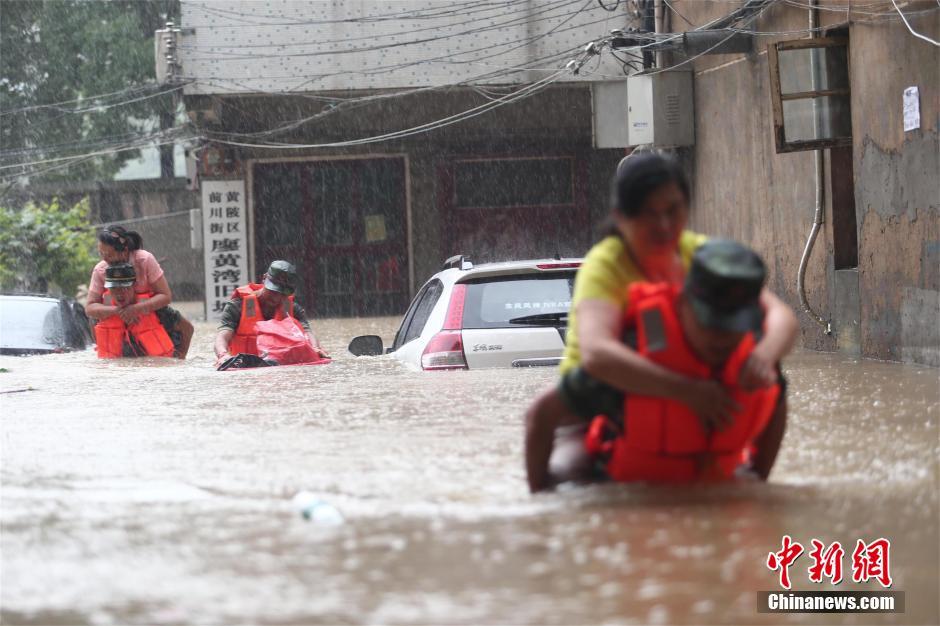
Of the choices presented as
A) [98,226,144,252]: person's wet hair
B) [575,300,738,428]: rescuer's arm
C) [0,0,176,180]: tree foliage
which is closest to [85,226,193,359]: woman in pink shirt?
[98,226,144,252]: person's wet hair

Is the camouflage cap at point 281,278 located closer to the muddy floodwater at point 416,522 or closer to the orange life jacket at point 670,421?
the muddy floodwater at point 416,522

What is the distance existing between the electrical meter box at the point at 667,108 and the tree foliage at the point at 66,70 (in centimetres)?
2343

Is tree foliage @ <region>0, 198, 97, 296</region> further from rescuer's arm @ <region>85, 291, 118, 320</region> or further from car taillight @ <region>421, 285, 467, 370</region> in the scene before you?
car taillight @ <region>421, 285, 467, 370</region>

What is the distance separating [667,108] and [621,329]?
12438mm

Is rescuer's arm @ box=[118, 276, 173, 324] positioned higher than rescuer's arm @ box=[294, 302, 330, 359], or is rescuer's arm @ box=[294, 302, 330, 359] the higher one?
rescuer's arm @ box=[118, 276, 173, 324]

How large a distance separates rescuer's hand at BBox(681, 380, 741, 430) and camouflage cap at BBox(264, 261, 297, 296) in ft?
19.9

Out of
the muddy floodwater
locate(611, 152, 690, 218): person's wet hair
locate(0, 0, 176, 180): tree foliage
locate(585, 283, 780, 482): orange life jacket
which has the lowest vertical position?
the muddy floodwater

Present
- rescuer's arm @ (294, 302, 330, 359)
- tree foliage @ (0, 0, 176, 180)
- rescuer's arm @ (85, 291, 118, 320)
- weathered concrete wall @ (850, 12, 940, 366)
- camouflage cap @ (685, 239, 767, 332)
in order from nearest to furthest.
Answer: camouflage cap @ (685, 239, 767, 332)
weathered concrete wall @ (850, 12, 940, 366)
rescuer's arm @ (294, 302, 330, 359)
rescuer's arm @ (85, 291, 118, 320)
tree foliage @ (0, 0, 176, 180)

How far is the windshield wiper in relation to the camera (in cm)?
854

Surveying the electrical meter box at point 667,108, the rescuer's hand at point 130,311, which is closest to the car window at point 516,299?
the rescuer's hand at point 130,311

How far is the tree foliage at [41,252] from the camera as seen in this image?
71.4ft

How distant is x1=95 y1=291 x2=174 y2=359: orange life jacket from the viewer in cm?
1183

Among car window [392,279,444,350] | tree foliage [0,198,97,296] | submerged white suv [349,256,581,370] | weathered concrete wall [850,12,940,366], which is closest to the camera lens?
submerged white suv [349,256,581,370]

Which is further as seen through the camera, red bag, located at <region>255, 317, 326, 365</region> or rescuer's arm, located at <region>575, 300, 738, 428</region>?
red bag, located at <region>255, 317, 326, 365</region>
